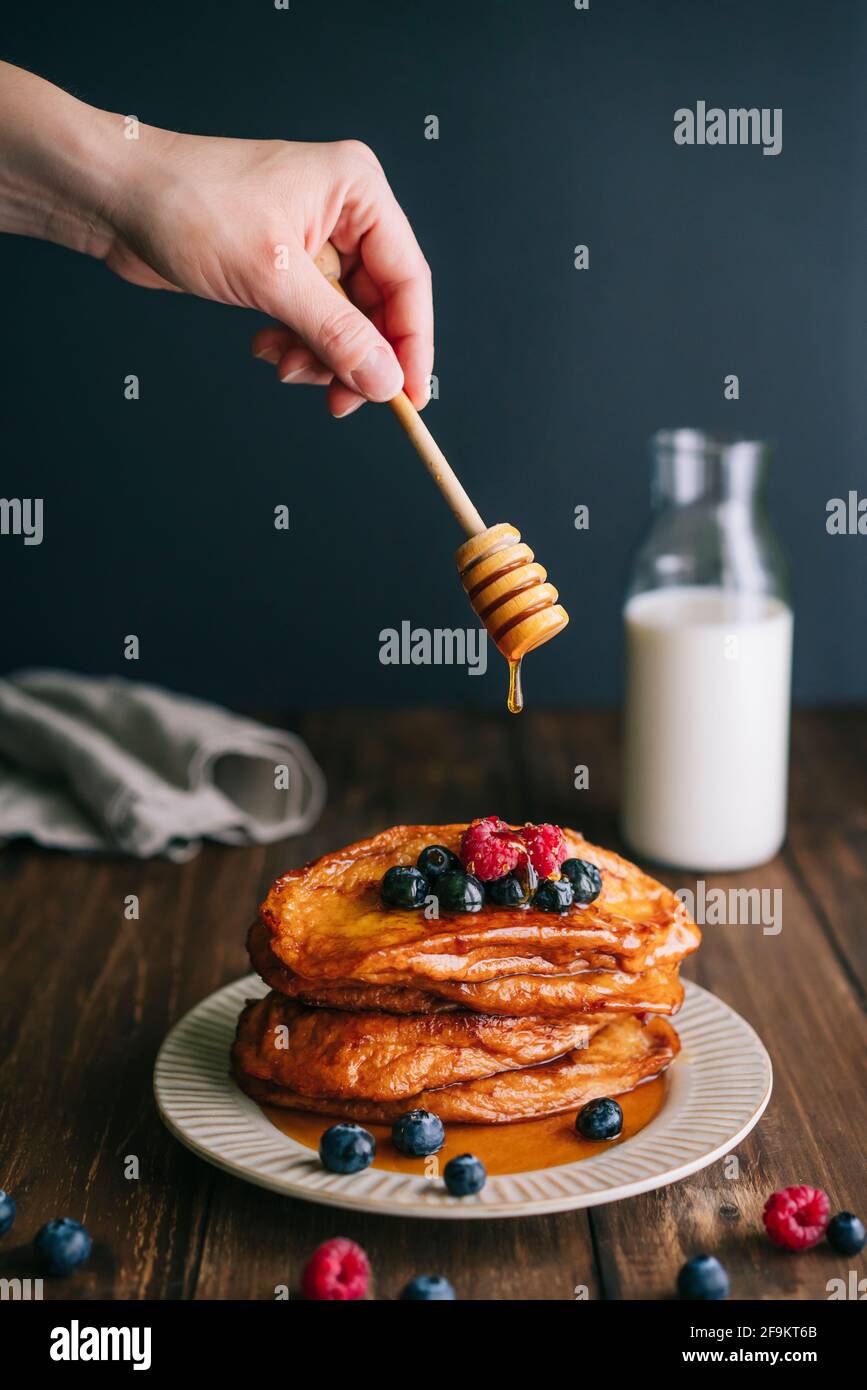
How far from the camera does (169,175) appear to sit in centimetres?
170

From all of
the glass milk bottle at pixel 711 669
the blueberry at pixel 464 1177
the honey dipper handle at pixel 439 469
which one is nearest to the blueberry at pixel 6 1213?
the blueberry at pixel 464 1177

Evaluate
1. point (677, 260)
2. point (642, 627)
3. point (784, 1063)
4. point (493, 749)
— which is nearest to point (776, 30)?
point (677, 260)

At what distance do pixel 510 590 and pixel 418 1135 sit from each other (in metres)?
0.56

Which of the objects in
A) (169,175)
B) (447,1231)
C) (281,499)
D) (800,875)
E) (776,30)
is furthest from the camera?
(281,499)

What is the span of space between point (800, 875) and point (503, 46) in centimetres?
166

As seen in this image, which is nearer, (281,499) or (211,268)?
(211,268)

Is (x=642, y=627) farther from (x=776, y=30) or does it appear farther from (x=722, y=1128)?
(x=776, y=30)

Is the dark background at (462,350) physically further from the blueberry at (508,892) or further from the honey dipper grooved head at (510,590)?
the blueberry at (508,892)

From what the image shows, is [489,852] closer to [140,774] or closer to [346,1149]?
[346,1149]

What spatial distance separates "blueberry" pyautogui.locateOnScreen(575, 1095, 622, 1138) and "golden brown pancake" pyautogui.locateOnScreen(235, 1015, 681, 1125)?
0.06m

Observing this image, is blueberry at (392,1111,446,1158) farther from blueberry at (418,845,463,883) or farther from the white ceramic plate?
blueberry at (418,845,463,883)

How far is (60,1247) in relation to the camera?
4.19 ft

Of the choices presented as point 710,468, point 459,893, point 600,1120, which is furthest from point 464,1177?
point 710,468

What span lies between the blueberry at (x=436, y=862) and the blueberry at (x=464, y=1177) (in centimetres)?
32
